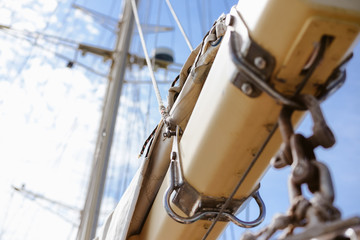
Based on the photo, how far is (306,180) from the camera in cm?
53

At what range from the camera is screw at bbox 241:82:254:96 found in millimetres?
709

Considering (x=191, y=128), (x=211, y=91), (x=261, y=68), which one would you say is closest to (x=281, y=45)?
(x=261, y=68)

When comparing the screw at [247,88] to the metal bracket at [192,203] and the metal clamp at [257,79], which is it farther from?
the metal bracket at [192,203]

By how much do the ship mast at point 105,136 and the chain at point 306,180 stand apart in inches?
133

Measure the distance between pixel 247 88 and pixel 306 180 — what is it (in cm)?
23

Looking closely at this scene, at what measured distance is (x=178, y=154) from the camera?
3.31ft

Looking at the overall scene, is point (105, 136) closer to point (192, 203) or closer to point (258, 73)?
point (192, 203)

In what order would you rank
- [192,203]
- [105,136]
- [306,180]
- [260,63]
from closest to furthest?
[306,180] → [260,63] → [192,203] → [105,136]

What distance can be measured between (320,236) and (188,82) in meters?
0.74

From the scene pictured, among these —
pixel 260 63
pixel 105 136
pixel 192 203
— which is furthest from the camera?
pixel 105 136

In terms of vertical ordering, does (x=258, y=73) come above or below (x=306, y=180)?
above

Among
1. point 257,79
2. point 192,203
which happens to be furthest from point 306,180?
point 192,203

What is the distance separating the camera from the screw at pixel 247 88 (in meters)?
0.71

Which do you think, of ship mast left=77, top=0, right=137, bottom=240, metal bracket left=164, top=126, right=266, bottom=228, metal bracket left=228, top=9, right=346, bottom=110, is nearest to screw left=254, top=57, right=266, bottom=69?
metal bracket left=228, top=9, right=346, bottom=110
